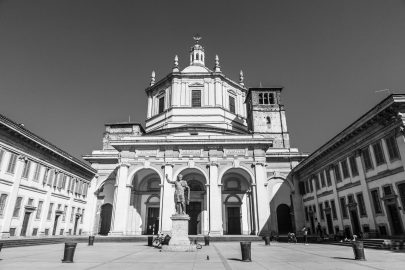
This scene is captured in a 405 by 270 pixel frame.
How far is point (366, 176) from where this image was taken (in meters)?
20.9

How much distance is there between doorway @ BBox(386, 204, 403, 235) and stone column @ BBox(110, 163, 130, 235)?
23.5m

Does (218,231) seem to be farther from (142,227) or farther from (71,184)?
(71,184)

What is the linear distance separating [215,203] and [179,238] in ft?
45.2

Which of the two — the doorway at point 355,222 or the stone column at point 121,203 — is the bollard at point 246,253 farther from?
the stone column at point 121,203

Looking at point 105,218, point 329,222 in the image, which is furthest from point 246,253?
point 105,218

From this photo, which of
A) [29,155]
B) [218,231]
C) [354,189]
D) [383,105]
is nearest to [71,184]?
[29,155]

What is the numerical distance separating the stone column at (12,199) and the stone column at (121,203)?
846 centimetres

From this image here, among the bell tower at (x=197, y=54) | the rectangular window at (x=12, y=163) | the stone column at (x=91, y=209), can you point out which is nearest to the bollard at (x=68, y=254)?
the rectangular window at (x=12, y=163)

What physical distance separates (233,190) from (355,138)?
1556 centimetres

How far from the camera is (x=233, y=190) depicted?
109 feet

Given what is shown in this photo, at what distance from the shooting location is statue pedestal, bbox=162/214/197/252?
15095 millimetres

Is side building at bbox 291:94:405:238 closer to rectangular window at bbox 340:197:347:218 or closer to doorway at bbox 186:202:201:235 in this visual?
rectangular window at bbox 340:197:347:218

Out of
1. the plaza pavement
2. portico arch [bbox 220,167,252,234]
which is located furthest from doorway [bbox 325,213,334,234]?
the plaza pavement

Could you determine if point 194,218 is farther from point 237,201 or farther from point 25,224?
point 25,224
